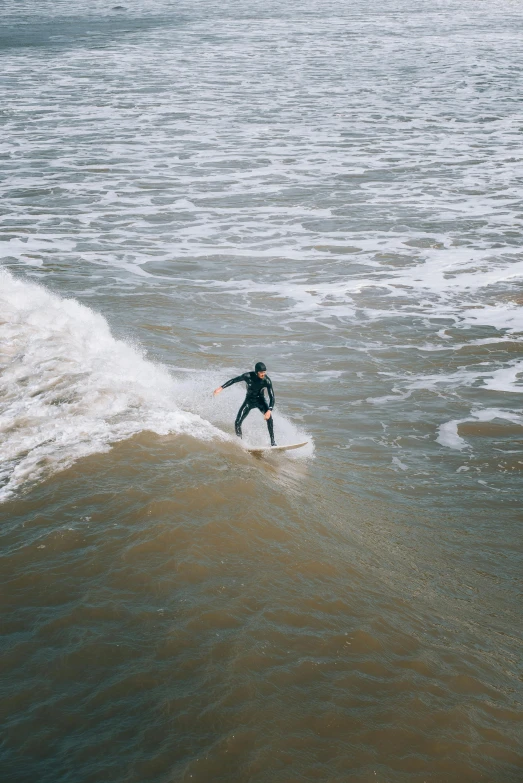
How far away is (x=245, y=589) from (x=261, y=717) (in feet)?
5.56

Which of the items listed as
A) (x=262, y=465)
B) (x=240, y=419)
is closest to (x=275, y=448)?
(x=262, y=465)

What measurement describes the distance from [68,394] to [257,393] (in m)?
3.15

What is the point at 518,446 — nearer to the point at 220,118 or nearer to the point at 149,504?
the point at 149,504

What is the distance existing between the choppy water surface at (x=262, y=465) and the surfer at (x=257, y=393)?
49 centimetres

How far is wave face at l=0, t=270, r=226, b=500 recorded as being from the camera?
10219mm

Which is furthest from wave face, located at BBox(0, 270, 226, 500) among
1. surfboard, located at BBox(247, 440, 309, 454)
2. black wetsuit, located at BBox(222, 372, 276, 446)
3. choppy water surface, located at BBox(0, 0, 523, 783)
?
surfboard, located at BBox(247, 440, 309, 454)

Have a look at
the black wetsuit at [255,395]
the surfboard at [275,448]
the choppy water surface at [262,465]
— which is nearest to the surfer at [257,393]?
the black wetsuit at [255,395]

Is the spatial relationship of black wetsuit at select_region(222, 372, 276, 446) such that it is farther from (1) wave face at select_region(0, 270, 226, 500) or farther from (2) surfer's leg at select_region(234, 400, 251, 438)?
(1) wave face at select_region(0, 270, 226, 500)

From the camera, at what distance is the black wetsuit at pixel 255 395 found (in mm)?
11547

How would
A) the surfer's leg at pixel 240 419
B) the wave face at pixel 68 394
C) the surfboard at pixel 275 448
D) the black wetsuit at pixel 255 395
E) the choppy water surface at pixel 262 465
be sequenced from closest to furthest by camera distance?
the choppy water surface at pixel 262 465 → the wave face at pixel 68 394 → the surfboard at pixel 275 448 → the black wetsuit at pixel 255 395 → the surfer's leg at pixel 240 419

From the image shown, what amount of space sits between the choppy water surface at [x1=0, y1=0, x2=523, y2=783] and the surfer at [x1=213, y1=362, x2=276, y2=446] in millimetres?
493

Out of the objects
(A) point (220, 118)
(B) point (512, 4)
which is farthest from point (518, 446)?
(B) point (512, 4)

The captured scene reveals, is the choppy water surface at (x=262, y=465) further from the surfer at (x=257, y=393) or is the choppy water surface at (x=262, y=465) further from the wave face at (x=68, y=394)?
the surfer at (x=257, y=393)

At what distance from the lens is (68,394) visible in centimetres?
1210
